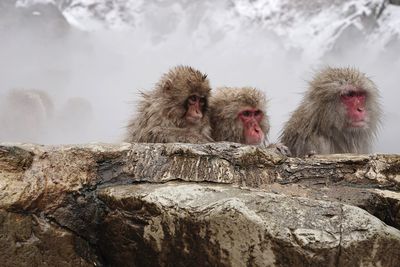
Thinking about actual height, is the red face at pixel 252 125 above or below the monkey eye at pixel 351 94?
below

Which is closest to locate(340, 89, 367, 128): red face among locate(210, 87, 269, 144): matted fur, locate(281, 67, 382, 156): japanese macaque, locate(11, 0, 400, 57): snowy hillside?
locate(281, 67, 382, 156): japanese macaque

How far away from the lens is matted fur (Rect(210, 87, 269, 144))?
4238mm

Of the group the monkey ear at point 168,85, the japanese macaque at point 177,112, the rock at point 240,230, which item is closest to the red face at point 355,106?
the japanese macaque at point 177,112

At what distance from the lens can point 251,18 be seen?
33.0 m

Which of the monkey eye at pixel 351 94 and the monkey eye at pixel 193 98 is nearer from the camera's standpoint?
the monkey eye at pixel 193 98

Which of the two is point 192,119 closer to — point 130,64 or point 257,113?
point 257,113

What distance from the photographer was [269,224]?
2363 millimetres

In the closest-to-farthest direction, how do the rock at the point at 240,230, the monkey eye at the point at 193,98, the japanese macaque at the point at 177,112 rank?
the rock at the point at 240,230 < the japanese macaque at the point at 177,112 < the monkey eye at the point at 193,98

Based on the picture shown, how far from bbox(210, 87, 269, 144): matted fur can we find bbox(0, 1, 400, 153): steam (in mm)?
9400

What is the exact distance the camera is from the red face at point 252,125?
4160 mm

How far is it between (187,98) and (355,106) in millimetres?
1187

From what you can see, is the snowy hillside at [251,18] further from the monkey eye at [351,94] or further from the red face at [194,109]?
the red face at [194,109]

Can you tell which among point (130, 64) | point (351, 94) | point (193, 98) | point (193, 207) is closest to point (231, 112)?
point (193, 98)

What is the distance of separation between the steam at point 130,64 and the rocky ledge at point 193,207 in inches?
415
